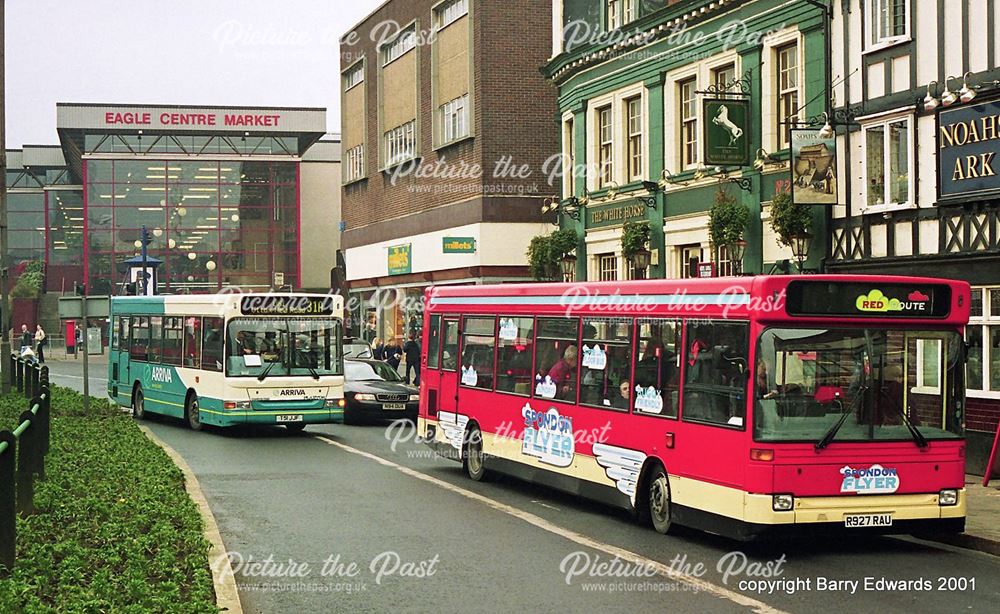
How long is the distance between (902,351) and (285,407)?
14721 mm

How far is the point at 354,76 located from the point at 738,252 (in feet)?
119

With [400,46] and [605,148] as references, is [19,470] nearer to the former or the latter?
[605,148]

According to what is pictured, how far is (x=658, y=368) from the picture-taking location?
44.8 ft

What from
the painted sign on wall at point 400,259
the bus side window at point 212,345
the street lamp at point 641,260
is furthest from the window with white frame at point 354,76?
the bus side window at point 212,345

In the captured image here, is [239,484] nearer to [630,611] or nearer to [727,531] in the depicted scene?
[727,531]

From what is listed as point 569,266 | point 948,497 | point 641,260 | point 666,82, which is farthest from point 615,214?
point 948,497

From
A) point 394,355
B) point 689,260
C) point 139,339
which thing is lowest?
point 394,355

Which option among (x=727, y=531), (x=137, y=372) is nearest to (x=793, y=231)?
(x=727, y=531)

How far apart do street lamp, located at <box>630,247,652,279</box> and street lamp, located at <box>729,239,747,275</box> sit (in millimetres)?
3555

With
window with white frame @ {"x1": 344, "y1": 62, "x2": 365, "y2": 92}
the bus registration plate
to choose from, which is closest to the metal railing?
the bus registration plate

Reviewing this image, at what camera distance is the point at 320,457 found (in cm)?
2139

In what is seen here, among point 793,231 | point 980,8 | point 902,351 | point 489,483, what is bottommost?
point 489,483

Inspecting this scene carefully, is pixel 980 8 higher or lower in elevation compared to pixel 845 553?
higher

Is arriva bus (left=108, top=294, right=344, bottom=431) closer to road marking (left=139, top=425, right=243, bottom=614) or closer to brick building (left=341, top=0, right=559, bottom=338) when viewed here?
road marking (left=139, top=425, right=243, bottom=614)
